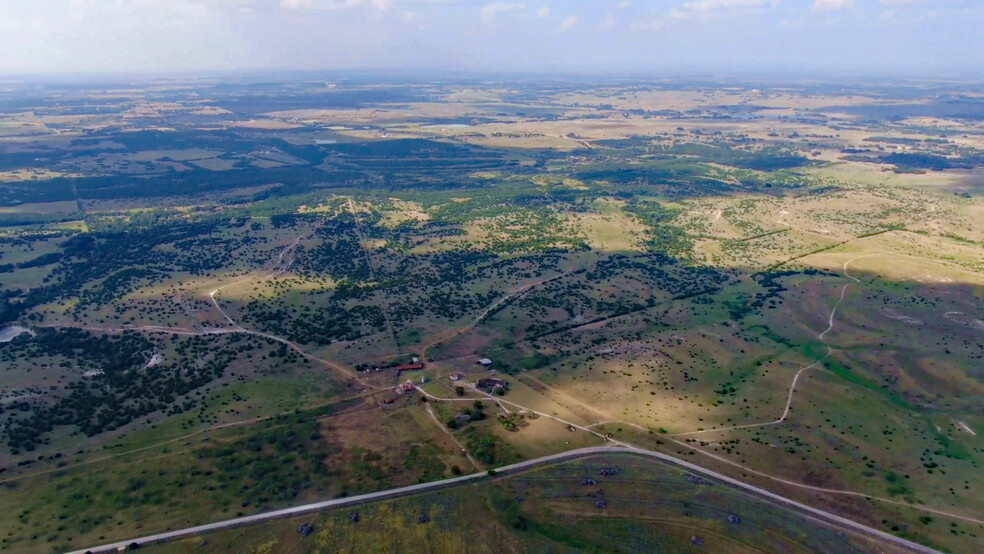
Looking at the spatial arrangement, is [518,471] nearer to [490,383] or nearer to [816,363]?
[490,383]

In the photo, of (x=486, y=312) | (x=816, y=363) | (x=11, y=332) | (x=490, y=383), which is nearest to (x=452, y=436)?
(x=490, y=383)

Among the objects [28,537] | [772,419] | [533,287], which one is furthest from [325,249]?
[772,419]

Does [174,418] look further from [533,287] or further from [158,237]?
[158,237]

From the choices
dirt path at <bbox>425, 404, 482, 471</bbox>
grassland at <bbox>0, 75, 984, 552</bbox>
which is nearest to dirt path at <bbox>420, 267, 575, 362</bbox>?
grassland at <bbox>0, 75, 984, 552</bbox>

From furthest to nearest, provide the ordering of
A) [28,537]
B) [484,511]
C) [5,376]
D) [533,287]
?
[533,287], [5,376], [484,511], [28,537]

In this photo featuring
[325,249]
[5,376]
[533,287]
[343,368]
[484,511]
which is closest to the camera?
[484,511]

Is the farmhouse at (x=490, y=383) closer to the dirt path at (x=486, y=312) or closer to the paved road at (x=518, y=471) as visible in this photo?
the dirt path at (x=486, y=312)

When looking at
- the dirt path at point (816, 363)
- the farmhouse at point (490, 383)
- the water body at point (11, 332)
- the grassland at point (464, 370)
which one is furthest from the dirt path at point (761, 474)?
the water body at point (11, 332)
